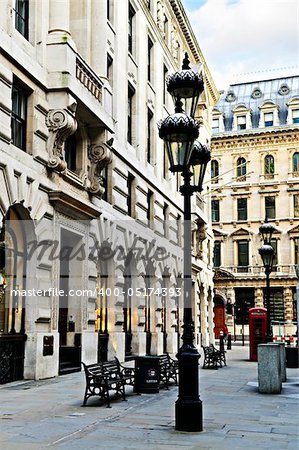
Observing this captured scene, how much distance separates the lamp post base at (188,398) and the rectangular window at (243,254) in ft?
192

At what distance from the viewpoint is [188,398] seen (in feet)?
33.9

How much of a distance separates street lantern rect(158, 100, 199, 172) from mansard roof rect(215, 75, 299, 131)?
6275 cm

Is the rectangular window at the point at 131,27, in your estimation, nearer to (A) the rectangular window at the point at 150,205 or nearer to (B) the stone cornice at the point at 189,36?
(A) the rectangular window at the point at 150,205

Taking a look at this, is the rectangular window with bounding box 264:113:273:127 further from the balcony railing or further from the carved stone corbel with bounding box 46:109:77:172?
the carved stone corbel with bounding box 46:109:77:172

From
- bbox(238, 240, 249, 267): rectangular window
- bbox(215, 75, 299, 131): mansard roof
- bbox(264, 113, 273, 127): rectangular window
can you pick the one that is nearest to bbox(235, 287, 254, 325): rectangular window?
bbox(238, 240, 249, 267): rectangular window

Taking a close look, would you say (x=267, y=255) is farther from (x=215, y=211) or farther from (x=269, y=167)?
(x=215, y=211)

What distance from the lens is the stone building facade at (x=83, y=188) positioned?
701 inches

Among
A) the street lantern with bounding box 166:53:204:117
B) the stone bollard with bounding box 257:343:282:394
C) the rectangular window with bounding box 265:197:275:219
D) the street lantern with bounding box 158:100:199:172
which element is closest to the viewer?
the street lantern with bounding box 158:100:199:172

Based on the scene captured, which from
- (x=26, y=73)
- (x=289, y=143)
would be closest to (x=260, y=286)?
(x=289, y=143)

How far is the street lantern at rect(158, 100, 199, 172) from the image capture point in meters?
10.8

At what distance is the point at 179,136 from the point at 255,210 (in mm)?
58900

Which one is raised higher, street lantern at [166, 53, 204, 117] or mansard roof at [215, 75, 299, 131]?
mansard roof at [215, 75, 299, 131]

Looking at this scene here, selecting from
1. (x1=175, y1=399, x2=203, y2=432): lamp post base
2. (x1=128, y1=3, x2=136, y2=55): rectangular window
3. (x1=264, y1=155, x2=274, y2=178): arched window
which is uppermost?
(x1=264, y1=155, x2=274, y2=178): arched window

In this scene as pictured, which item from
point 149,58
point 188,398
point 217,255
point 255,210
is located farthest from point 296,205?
point 188,398
